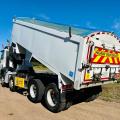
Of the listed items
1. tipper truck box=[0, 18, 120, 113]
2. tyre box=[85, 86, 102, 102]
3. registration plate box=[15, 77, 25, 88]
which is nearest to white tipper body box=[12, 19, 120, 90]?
tipper truck box=[0, 18, 120, 113]

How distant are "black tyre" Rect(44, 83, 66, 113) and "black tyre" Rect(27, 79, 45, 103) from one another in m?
0.38

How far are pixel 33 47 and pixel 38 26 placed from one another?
86cm

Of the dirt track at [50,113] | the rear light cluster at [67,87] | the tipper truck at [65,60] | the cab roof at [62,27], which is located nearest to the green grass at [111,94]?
the dirt track at [50,113]

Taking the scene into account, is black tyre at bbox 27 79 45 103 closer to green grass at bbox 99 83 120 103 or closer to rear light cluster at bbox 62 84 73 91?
rear light cluster at bbox 62 84 73 91

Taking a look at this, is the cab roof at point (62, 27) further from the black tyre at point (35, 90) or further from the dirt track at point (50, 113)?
the dirt track at point (50, 113)

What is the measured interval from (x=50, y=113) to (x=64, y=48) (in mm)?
2214

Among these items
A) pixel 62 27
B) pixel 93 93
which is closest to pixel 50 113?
pixel 93 93

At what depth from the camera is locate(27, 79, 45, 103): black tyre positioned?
1035cm

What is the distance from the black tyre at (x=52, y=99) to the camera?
9375 millimetres

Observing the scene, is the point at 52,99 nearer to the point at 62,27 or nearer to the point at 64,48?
the point at 64,48

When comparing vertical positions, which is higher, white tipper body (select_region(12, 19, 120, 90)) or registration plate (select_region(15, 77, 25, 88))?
white tipper body (select_region(12, 19, 120, 90))

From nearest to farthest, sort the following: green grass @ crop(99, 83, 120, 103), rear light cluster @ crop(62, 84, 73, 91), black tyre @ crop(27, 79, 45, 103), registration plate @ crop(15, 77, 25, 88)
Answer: rear light cluster @ crop(62, 84, 73, 91)
black tyre @ crop(27, 79, 45, 103)
green grass @ crop(99, 83, 120, 103)
registration plate @ crop(15, 77, 25, 88)

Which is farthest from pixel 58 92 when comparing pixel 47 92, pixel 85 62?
pixel 85 62

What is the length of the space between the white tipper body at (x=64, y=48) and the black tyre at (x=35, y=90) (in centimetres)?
85
